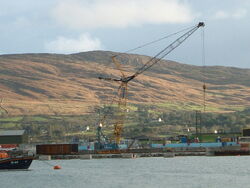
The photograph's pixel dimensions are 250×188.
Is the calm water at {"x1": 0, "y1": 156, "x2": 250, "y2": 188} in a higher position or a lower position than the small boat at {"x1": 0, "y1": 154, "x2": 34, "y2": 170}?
lower

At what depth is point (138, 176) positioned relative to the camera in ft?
430

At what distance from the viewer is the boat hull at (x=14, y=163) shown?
14238 centimetres

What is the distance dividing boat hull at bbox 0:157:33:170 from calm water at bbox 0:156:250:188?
1479 millimetres

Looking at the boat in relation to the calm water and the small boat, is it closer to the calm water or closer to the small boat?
the small boat

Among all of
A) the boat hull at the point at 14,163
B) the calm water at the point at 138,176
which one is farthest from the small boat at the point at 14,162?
the calm water at the point at 138,176

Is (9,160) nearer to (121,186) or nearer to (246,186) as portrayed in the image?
(121,186)

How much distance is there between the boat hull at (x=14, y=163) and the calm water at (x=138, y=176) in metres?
1.48

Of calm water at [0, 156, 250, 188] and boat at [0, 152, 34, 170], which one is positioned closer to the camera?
Answer: calm water at [0, 156, 250, 188]

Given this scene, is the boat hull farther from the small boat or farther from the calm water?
the calm water

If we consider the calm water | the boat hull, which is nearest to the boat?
the boat hull

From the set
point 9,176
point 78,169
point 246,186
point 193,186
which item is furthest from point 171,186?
point 78,169

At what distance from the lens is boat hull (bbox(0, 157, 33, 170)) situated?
142375 mm

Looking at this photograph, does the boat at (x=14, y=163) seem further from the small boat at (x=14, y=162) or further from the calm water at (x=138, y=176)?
the calm water at (x=138, y=176)

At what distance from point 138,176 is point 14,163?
28.6m
